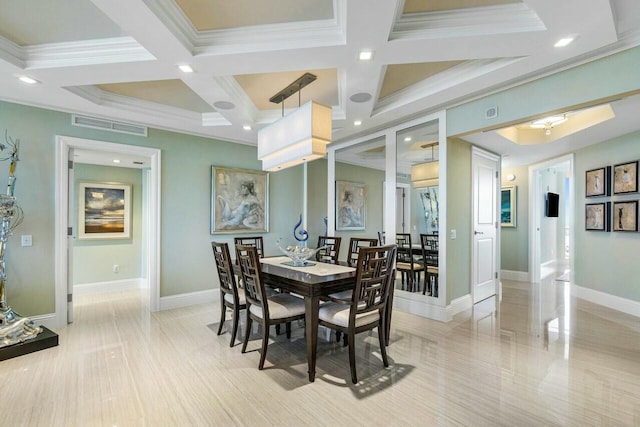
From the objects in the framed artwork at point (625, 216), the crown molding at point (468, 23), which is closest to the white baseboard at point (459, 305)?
the framed artwork at point (625, 216)

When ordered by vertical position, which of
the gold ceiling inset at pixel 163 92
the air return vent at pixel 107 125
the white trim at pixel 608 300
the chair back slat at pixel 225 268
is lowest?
the white trim at pixel 608 300

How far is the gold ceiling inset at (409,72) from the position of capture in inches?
116

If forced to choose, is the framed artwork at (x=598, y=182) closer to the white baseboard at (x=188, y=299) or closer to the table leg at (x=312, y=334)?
the table leg at (x=312, y=334)

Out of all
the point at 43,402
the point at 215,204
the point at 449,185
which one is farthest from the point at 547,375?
the point at 215,204

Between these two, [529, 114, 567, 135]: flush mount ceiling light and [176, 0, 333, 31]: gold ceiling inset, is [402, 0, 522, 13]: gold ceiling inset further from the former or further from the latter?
[529, 114, 567, 135]: flush mount ceiling light

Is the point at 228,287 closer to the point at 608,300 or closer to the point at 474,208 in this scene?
the point at 474,208

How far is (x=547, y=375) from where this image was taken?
7.91ft

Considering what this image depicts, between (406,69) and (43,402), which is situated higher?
(406,69)

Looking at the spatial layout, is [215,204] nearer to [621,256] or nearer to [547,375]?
[547,375]

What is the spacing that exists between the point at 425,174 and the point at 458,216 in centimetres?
71

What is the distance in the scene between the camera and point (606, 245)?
4.46 m

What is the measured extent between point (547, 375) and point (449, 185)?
2.18 metres

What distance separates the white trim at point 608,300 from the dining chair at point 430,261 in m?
2.65

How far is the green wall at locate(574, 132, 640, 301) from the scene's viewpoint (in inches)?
160
